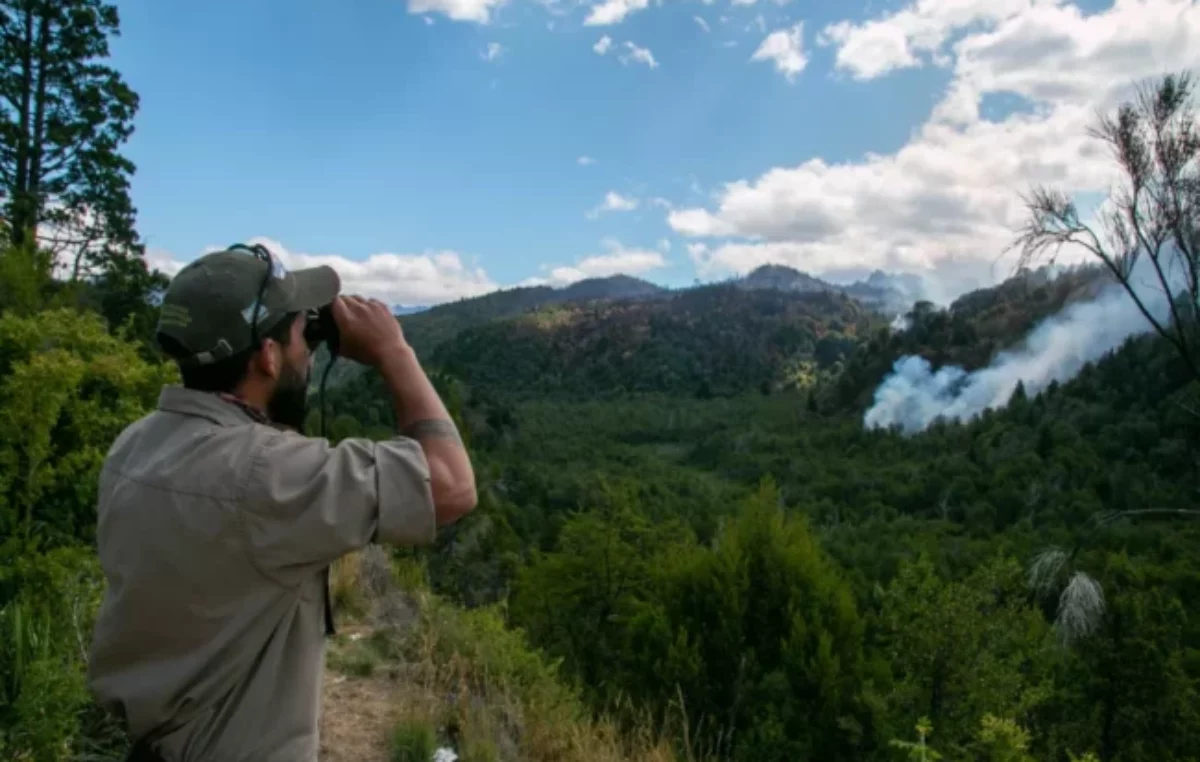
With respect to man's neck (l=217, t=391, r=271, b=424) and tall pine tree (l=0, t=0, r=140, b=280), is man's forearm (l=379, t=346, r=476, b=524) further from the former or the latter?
tall pine tree (l=0, t=0, r=140, b=280)

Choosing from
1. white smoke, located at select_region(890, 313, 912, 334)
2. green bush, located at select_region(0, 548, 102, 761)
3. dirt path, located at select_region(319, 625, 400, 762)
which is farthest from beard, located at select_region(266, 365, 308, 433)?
white smoke, located at select_region(890, 313, 912, 334)

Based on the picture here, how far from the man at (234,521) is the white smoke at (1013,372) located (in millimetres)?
94039

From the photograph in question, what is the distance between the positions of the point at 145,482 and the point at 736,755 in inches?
373

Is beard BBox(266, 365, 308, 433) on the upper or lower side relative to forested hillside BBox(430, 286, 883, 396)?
lower

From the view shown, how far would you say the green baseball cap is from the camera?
1.66 m

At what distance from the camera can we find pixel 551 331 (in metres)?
170

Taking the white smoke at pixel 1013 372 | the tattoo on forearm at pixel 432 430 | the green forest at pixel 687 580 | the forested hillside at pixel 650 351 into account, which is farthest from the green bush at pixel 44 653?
the forested hillside at pixel 650 351

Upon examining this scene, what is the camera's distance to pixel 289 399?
1.78 metres

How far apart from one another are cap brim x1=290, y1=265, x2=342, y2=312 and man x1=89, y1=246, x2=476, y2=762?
0.01 m

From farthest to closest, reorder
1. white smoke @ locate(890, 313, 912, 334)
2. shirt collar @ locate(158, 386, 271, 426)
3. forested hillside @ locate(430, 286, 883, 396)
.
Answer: forested hillside @ locate(430, 286, 883, 396) < white smoke @ locate(890, 313, 912, 334) < shirt collar @ locate(158, 386, 271, 426)

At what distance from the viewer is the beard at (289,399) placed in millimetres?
1767

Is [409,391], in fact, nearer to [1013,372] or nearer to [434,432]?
[434,432]

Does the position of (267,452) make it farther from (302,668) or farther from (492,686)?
(492,686)

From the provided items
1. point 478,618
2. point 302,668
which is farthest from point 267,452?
point 478,618
